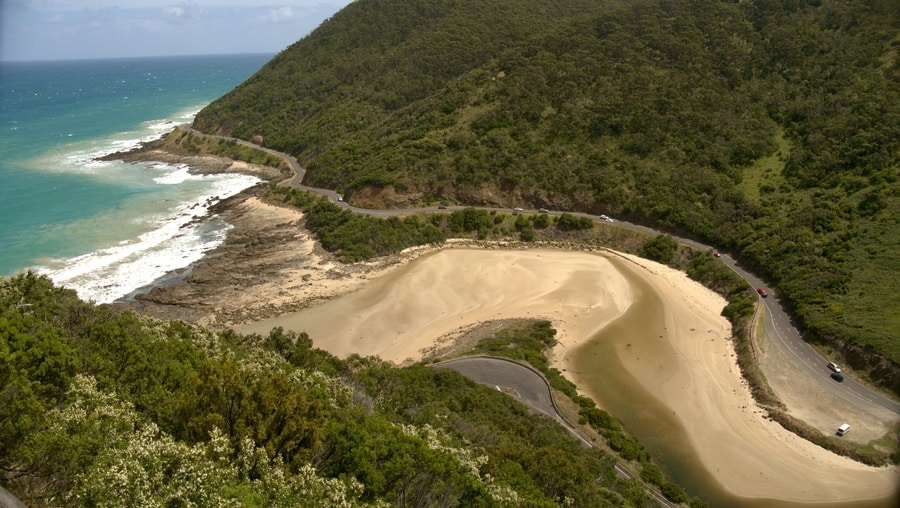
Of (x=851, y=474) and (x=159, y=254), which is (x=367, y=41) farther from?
(x=851, y=474)

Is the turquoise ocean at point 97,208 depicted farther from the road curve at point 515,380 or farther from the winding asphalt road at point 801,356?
the winding asphalt road at point 801,356

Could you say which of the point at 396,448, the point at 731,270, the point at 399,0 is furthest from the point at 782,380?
the point at 399,0

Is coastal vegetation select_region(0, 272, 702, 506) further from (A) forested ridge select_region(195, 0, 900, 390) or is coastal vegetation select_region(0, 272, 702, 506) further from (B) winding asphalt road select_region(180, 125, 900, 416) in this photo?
(A) forested ridge select_region(195, 0, 900, 390)

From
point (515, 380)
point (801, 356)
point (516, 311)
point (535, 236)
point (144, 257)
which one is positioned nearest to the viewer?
point (515, 380)

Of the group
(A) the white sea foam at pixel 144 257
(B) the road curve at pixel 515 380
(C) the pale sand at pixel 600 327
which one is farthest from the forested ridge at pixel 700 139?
(B) the road curve at pixel 515 380

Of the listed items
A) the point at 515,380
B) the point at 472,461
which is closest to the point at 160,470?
the point at 472,461

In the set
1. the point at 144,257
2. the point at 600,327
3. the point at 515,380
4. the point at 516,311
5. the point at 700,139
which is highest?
the point at 700,139

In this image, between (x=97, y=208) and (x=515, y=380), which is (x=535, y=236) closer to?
(x=515, y=380)

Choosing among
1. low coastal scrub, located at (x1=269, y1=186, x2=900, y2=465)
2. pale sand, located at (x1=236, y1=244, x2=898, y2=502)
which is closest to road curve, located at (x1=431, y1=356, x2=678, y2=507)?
pale sand, located at (x1=236, y1=244, x2=898, y2=502)
